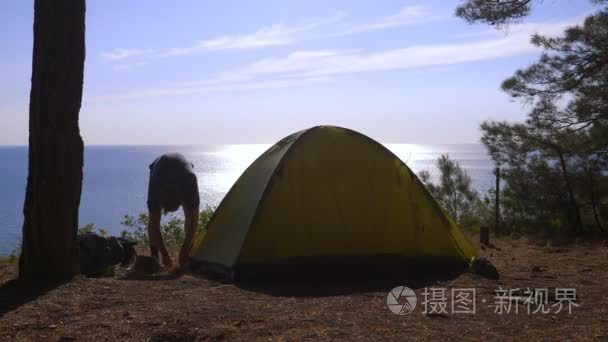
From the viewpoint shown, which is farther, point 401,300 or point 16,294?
point 401,300

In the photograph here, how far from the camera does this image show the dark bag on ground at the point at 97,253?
712cm

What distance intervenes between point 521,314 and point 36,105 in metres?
4.82

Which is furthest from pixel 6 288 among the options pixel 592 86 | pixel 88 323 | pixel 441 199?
pixel 441 199

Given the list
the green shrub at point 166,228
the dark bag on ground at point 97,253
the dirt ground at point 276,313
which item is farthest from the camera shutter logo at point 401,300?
the green shrub at point 166,228

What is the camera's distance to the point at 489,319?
515 centimetres

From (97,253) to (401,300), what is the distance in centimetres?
363

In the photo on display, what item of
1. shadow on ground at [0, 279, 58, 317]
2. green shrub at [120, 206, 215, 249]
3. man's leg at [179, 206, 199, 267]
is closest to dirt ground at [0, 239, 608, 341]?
shadow on ground at [0, 279, 58, 317]

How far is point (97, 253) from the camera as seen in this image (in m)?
7.21

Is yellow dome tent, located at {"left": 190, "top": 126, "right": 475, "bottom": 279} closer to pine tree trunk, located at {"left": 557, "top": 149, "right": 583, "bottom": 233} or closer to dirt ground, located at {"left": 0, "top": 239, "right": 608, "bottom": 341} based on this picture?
dirt ground, located at {"left": 0, "top": 239, "right": 608, "bottom": 341}

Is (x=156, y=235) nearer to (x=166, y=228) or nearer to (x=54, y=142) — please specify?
(x=54, y=142)

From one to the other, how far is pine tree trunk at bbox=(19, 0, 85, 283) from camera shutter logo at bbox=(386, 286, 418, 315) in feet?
10.4

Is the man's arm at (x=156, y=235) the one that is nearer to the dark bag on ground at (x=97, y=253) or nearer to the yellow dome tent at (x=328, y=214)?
the yellow dome tent at (x=328, y=214)

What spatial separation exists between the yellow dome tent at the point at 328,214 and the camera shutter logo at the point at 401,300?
1.18 m

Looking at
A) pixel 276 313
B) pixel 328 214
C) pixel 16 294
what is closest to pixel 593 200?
pixel 328 214
